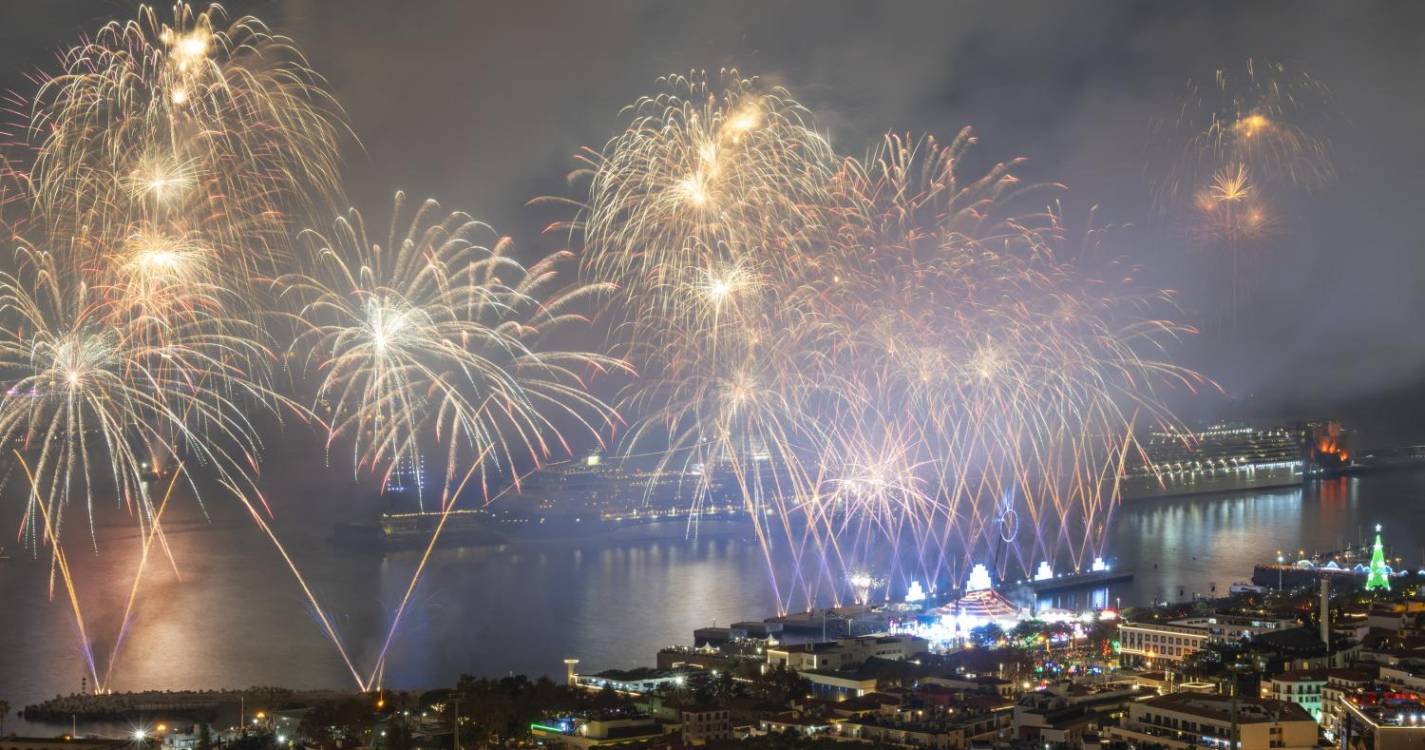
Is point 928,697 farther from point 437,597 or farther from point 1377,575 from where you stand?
point 1377,575

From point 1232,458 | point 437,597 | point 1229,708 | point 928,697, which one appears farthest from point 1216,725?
point 1232,458

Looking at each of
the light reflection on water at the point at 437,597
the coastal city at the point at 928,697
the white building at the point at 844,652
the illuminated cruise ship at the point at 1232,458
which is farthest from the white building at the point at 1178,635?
the illuminated cruise ship at the point at 1232,458

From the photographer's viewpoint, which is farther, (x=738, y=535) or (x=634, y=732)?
(x=738, y=535)

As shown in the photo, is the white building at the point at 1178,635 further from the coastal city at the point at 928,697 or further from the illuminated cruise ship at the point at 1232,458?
the illuminated cruise ship at the point at 1232,458

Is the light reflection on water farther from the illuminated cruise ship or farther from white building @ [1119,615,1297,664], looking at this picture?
the illuminated cruise ship

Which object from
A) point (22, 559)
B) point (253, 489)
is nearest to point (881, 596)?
point (22, 559)

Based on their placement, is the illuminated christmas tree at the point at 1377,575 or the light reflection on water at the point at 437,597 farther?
the illuminated christmas tree at the point at 1377,575

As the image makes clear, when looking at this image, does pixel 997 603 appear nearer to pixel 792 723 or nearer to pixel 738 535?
pixel 792 723
